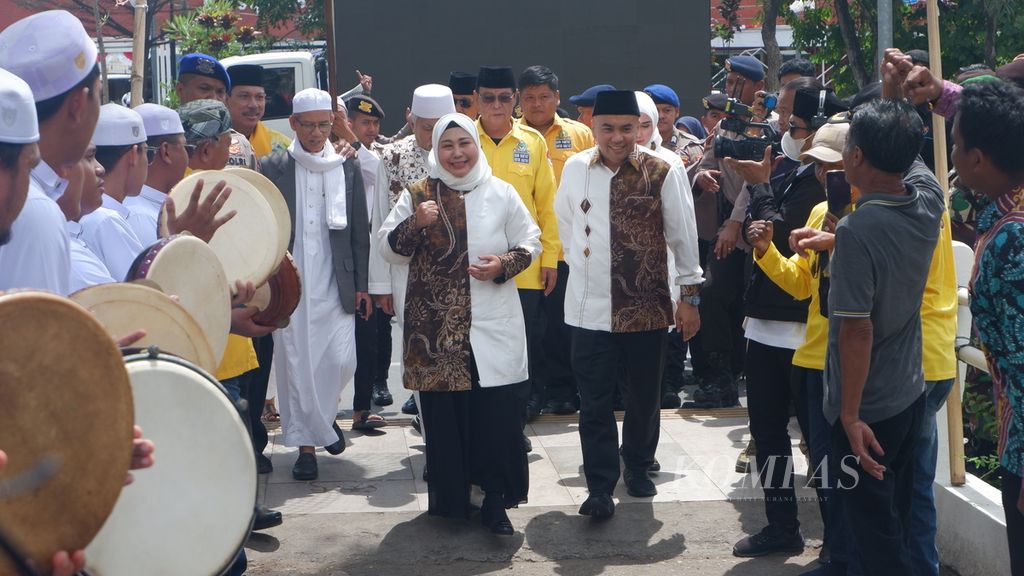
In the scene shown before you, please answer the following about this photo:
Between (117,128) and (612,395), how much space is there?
2.80 metres

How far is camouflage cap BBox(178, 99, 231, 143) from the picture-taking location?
540cm

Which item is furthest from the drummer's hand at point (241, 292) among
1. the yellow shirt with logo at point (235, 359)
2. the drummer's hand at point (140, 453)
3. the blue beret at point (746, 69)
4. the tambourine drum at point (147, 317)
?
the blue beret at point (746, 69)

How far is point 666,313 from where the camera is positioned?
238 inches

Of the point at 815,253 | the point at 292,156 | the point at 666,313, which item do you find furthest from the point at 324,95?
the point at 815,253

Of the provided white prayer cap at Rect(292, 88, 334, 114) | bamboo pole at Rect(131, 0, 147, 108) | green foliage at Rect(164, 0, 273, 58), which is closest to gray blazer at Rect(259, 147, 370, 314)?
white prayer cap at Rect(292, 88, 334, 114)

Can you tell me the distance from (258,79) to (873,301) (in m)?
4.33

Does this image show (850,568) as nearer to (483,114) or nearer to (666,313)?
(666,313)

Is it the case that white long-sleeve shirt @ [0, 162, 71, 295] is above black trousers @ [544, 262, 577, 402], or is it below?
above

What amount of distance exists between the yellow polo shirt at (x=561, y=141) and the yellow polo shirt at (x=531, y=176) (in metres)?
0.82

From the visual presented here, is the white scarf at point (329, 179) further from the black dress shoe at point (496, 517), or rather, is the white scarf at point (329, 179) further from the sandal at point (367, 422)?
the black dress shoe at point (496, 517)

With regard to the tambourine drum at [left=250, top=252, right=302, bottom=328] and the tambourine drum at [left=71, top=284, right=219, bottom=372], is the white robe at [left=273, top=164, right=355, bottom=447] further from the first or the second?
the tambourine drum at [left=71, top=284, right=219, bottom=372]

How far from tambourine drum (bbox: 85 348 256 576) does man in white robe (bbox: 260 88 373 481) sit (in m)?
3.48

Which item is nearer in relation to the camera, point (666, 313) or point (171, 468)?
point (171, 468)

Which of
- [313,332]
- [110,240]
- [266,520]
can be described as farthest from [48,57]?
[313,332]
